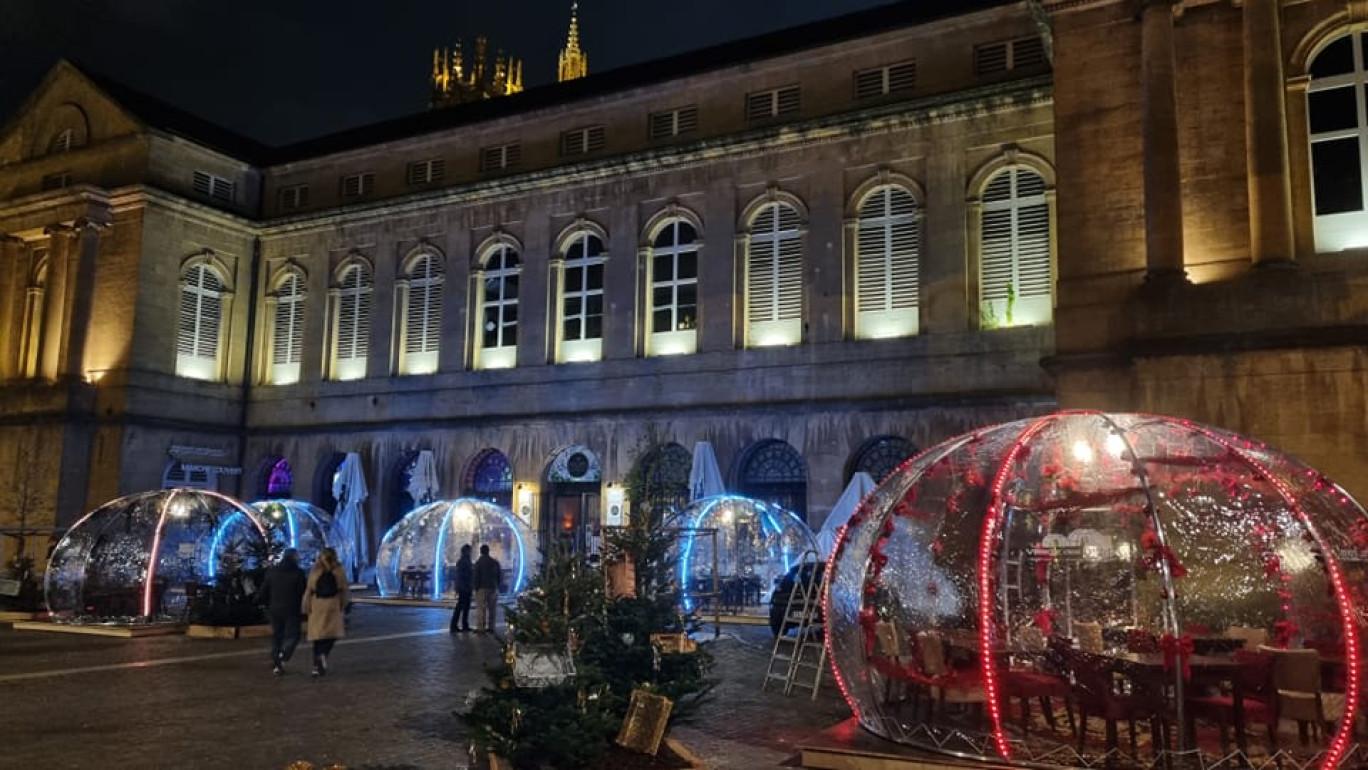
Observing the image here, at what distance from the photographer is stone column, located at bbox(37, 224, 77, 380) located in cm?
3375

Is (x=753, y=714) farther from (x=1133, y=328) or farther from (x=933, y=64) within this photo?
(x=933, y=64)

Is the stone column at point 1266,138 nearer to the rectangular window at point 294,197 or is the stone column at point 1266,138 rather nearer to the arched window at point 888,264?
the arched window at point 888,264

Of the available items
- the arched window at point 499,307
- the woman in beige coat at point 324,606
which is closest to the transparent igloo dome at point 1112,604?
the woman in beige coat at point 324,606

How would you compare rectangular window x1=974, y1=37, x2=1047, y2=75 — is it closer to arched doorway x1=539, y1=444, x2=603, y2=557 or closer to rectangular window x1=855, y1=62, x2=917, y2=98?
rectangular window x1=855, y1=62, x2=917, y2=98

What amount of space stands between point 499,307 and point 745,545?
12.6 metres

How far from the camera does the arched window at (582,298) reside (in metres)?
30.0

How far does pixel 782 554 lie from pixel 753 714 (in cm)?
1116

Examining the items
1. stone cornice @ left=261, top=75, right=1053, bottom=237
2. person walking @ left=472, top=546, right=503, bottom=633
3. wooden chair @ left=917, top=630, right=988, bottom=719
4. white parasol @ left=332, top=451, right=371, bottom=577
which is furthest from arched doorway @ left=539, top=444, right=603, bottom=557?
wooden chair @ left=917, top=630, right=988, bottom=719

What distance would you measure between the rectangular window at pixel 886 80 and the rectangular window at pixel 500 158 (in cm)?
1092

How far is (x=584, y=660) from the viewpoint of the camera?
30.0 feet

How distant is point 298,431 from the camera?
3438 cm

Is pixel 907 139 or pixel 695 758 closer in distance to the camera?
pixel 695 758

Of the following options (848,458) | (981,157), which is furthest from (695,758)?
(981,157)

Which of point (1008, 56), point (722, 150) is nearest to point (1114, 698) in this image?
point (1008, 56)
